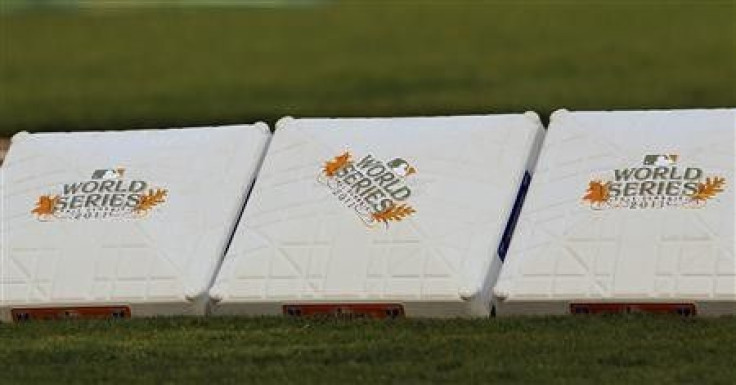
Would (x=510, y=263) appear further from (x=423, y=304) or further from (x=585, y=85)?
(x=585, y=85)

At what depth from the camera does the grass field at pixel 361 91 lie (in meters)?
10.2

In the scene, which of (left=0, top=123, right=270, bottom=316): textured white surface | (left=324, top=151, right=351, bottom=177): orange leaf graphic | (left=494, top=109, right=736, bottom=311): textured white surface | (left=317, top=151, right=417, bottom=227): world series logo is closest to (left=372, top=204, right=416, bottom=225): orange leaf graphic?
(left=317, top=151, right=417, bottom=227): world series logo

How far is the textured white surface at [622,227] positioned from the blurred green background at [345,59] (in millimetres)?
9715

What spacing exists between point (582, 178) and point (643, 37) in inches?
719

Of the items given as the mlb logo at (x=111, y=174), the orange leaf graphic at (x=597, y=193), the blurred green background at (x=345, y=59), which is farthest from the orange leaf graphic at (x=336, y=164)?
the blurred green background at (x=345, y=59)

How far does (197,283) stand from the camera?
1150cm

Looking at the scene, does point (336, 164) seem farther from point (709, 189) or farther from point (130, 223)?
point (709, 189)

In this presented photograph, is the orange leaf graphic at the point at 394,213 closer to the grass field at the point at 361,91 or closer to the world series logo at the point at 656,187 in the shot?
the grass field at the point at 361,91

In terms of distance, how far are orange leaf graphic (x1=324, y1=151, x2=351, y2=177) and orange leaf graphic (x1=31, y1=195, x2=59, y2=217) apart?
1367 mm

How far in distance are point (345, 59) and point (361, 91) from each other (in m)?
3.78

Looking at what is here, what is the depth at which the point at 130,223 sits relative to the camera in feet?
39.0

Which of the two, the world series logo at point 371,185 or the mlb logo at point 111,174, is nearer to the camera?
the world series logo at point 371,185

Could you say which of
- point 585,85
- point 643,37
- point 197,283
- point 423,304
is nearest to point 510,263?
point 423,304

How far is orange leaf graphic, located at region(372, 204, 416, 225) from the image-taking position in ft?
37.7
